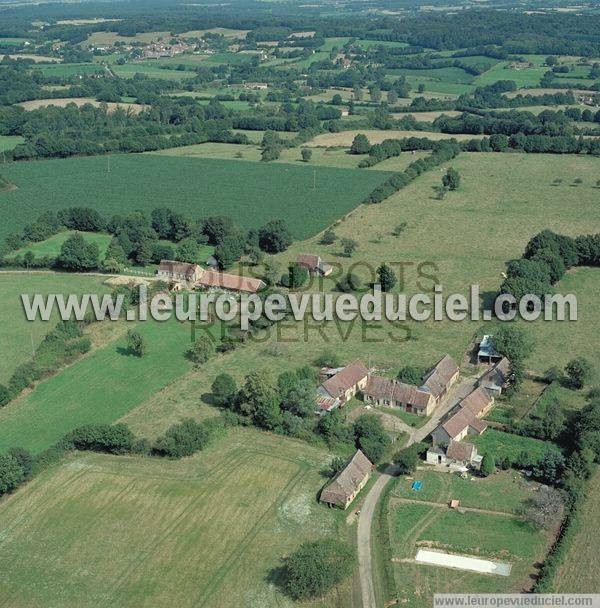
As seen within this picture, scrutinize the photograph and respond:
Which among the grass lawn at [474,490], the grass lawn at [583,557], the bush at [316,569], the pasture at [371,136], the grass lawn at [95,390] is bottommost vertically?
the grass lawn at [583,557]

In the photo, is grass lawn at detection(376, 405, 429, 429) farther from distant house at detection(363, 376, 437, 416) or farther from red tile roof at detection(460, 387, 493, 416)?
red tile roof at detection(460, 387, 493, 416)

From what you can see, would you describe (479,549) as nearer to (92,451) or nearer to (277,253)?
(92,451)

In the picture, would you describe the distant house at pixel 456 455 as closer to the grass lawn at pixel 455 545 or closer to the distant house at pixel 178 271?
the grass lawn at pixel 455 545

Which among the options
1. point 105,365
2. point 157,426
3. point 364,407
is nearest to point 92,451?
point 157,426

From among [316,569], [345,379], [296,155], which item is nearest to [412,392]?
[345,379]

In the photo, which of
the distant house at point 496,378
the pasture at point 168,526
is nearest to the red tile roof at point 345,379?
the pasture at point 168,526

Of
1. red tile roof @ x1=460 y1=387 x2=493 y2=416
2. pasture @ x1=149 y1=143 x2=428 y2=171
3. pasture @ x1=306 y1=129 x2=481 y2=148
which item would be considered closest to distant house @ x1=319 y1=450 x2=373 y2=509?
red tile roof @ x1=460 y1=387 x2=493 y2=416

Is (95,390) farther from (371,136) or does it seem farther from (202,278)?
(371,136)

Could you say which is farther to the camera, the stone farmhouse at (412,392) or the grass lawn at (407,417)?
the stone farmhouse at (412,392)
